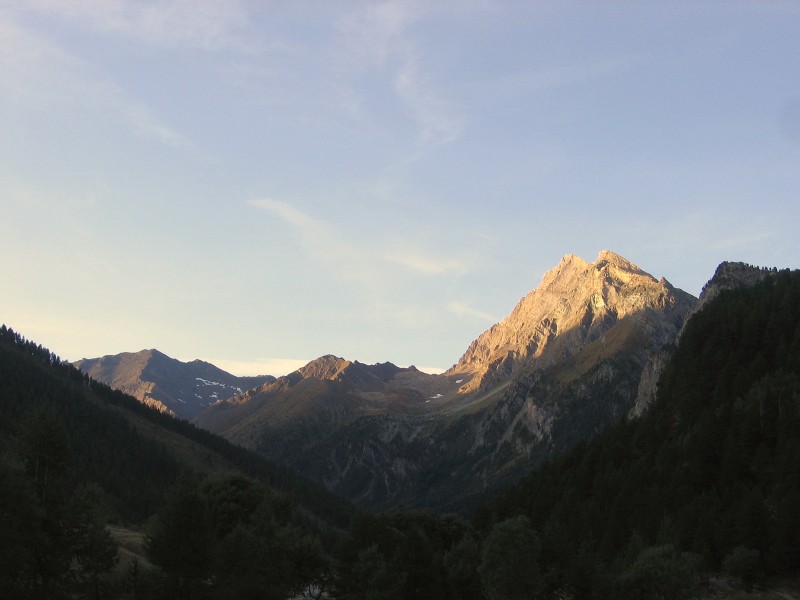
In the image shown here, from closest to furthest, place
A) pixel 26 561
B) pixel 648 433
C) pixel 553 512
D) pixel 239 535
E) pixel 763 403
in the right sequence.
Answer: pixel 26 561, pixel 239 535, pixel 763 403, pixel 553 512, pixel 648 433

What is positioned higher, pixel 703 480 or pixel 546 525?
pixel 703 480

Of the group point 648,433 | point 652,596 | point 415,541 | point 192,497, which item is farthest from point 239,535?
point 648,433

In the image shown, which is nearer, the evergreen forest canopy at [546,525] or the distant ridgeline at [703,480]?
the evergreen forest canopy at [546,525]

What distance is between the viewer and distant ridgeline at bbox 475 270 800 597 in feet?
368

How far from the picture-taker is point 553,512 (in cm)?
17300

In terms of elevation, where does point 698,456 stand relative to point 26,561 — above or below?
above

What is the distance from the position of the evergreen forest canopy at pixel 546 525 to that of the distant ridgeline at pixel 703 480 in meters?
0.34

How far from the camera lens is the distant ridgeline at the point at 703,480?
11231cm

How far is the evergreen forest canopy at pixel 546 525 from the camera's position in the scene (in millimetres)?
90938

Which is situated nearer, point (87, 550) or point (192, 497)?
point (87, 550)

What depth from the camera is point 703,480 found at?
147250 mm

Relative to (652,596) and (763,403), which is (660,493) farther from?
(652,596)

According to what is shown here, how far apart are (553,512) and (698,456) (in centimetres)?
3540

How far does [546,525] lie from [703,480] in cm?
3122
